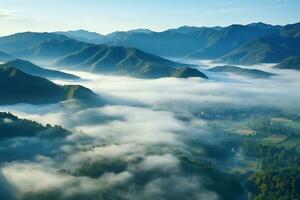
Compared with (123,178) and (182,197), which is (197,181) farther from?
(123,178)

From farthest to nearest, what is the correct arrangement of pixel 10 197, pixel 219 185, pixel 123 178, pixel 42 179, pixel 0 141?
pixel 0 141
pixel 219 185
pixel 123 178
pixel 42 179
pixel 10 197

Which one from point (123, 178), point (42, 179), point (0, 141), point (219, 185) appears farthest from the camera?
point (0, 141)

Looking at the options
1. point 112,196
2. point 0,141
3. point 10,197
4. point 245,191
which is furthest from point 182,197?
point 0,141

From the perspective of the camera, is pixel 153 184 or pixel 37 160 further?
pixel 37 160

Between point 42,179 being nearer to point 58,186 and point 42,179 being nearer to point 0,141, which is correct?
point 58,186

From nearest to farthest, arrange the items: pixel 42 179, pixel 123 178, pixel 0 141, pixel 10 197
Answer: pixel 10 197 < pixel 42 179 < pixel 123 178 < pixel 0 141

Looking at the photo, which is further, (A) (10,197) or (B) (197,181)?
(B) (197,181)

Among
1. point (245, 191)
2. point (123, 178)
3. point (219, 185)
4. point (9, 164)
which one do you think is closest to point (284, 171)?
point (245, 191)

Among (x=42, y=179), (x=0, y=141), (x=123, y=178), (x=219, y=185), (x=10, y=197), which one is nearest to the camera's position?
(x=10, y=197)

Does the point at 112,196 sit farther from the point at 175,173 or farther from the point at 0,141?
the point at 0,141
